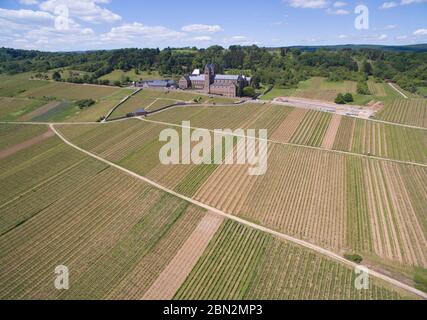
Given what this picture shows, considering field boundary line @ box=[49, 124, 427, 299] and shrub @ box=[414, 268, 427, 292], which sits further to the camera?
field boundary line @ box=[49, 124, 427, 299]

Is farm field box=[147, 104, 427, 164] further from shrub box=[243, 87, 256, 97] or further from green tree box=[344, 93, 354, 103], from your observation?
green tree box=[344, 93, 354, 103]

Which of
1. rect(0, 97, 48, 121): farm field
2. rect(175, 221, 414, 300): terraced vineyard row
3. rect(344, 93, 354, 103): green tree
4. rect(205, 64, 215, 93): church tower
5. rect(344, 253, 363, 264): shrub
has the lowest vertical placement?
rect(175, 221, 414, 300): terraced vineyard row

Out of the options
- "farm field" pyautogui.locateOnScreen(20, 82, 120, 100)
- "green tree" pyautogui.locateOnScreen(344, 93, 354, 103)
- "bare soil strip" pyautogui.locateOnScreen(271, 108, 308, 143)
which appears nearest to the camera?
"bare soil strip" pyautogui.locateOnScreen(271, 108, 308, 143)

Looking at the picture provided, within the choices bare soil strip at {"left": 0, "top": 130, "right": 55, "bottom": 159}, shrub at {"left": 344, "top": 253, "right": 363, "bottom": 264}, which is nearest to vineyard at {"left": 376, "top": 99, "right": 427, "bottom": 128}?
shrub at {"left": 344, "top": 253, "right": 363, "bottom": 264}

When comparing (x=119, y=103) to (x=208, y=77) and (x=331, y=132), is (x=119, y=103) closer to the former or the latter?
(x=208, y=77)

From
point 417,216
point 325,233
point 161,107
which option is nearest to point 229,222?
point 325,233

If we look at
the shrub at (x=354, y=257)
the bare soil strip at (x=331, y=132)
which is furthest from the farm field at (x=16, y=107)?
the shrub at (x=354, y=257)

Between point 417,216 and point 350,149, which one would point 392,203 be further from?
point 350,149

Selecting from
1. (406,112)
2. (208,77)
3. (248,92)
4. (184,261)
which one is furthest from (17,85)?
(406,112)
